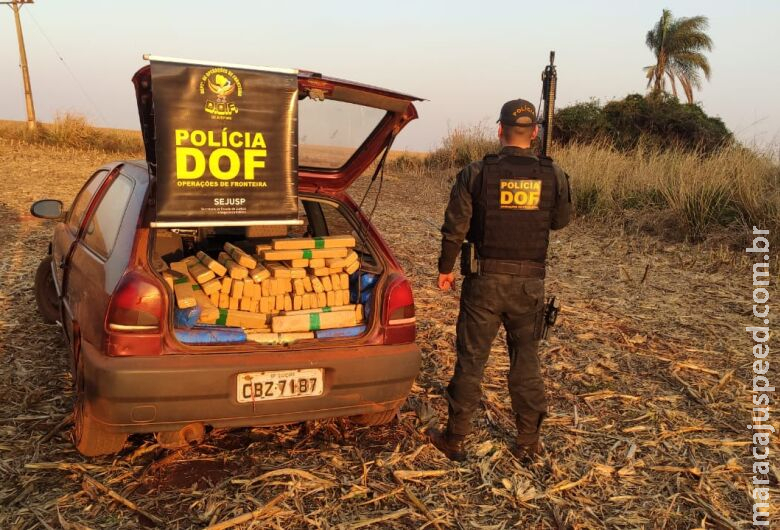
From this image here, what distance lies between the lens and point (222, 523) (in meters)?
2.67

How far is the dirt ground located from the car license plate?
47 centimetres

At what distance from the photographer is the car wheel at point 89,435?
2.93 metres

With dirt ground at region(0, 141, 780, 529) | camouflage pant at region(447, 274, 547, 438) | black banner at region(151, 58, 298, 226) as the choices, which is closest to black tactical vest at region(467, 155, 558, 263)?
camouflage pant at region(447, 274, 547, 438)

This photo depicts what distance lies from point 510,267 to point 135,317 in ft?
6.47

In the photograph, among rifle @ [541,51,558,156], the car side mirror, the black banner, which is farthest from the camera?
rifle @ [541,51,558,156]

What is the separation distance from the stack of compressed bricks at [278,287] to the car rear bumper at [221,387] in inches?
9.8

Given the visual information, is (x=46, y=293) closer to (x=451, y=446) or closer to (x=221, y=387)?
(x=221, y=387)

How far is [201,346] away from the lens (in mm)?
2875

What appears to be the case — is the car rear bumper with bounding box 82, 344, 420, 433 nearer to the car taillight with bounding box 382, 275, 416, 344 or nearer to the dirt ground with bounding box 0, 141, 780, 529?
the car taillight with bounding box 382, 275, 416, 344

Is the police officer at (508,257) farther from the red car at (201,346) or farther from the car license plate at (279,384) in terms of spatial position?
the car license plate at (279,384)

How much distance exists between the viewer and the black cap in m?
3.27

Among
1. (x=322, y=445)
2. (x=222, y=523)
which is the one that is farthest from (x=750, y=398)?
(x=222, y=523)

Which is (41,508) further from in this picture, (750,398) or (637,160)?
(637,160)

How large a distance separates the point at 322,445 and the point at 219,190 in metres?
1.62
